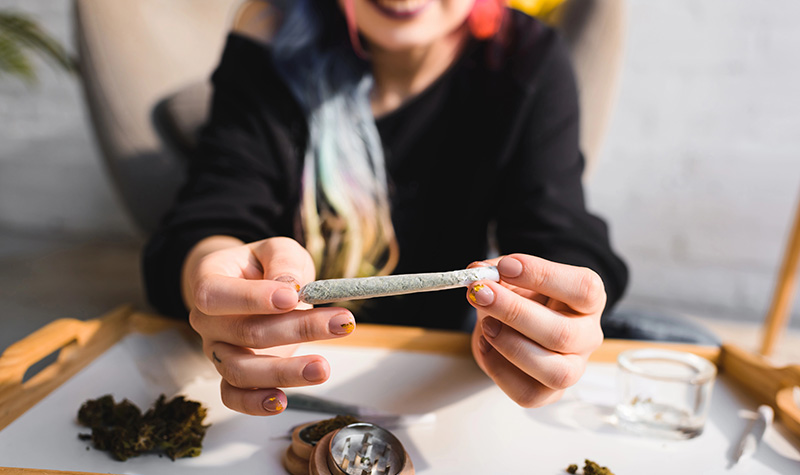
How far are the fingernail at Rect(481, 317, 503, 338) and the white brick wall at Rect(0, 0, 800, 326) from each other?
3.91ft

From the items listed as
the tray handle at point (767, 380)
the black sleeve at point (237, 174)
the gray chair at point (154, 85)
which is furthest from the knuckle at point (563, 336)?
the gray chair at point (154, 85)

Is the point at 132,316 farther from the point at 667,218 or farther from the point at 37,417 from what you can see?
the point at 667,218

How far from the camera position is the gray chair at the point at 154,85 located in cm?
92

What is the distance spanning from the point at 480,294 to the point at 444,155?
42 cm

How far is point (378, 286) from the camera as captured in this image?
0.32 metres

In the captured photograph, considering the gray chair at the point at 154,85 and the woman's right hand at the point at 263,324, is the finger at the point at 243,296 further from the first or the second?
the gray chair at the point at 154,85

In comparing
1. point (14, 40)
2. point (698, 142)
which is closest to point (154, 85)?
point (14, 40)

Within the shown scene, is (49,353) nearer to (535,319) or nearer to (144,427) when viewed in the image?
(144,427)


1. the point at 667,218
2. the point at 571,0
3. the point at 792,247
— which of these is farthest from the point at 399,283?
the point at 667,218

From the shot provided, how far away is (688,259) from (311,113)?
46.2 inches

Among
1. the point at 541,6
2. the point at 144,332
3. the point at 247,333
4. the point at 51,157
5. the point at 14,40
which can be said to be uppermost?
the point at 541,6

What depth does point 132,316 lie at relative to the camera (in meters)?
0.57

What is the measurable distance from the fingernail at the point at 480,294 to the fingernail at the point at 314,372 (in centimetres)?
10

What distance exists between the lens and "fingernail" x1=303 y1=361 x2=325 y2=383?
0.34 meters
